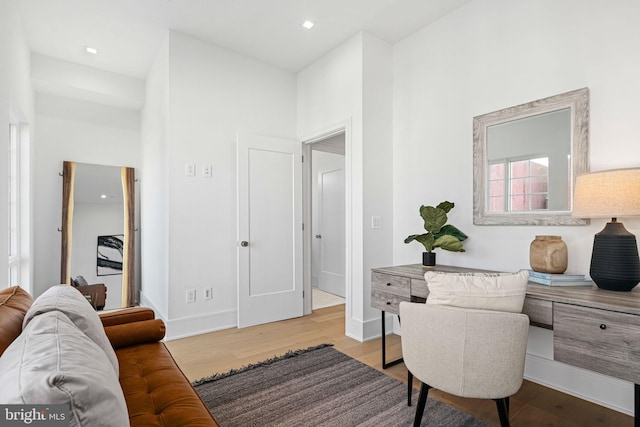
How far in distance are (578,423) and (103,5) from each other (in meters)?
4.47

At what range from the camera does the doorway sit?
489 cm

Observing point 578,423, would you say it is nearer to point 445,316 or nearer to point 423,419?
point 423,419

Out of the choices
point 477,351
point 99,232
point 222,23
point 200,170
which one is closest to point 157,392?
point 477,351

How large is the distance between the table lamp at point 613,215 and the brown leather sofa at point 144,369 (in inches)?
78.4

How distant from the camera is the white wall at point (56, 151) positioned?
395cm

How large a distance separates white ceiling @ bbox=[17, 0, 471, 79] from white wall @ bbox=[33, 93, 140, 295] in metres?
0.73

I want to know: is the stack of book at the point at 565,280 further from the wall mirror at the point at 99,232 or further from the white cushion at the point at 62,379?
the wall mirror at the point at 99,232

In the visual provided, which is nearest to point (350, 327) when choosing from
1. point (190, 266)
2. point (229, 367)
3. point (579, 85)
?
point (229, 367)

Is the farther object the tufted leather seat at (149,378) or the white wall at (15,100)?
the white wall at (15,100)

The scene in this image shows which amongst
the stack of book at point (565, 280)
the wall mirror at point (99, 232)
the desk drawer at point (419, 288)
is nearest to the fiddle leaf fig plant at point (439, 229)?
the desk drawer at point (419, 288)

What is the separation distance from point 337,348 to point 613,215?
214cm

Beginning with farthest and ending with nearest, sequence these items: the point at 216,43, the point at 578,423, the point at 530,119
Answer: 1. the point at 216,43
2. the point at 530,119
3. the point at 578,423

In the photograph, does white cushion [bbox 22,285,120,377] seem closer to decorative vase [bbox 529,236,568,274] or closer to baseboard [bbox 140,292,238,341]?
baseboard [bbox 140,292,238,341]

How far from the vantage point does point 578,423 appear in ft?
5.95
